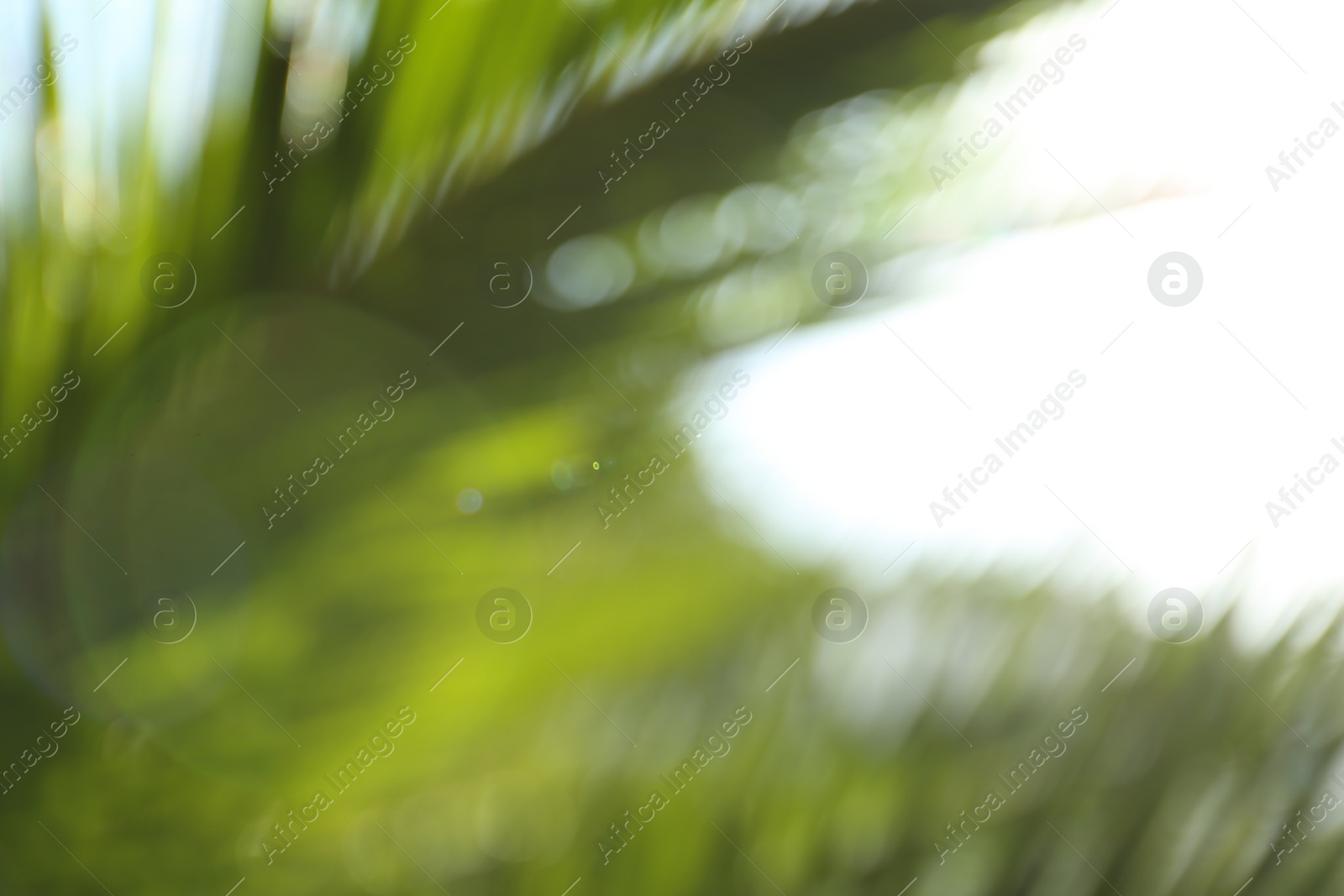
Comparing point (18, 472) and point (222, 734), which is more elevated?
point (18, 472)

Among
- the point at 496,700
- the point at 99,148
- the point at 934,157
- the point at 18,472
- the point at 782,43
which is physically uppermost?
the point at 99,148

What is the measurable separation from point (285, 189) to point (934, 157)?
1.94 feet

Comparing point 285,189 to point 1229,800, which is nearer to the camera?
point 285,189

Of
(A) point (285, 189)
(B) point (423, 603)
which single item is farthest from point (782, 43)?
(B) point (423, 603)

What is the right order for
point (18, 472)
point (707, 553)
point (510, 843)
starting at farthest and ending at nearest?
point (707, 553) → point (510, 843) → point (18, 472)

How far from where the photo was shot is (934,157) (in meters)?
0.85

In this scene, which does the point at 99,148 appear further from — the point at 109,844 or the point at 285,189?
the point at 109,844

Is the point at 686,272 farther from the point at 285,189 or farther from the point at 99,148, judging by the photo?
the point at 99,148

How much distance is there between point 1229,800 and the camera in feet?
2.75

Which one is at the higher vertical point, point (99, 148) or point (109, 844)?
point (99, 148)

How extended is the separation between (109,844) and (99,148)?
0.58 m

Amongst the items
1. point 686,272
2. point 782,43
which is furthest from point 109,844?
point 782,43

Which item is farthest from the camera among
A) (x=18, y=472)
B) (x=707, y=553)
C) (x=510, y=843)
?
(x=707, y=553)

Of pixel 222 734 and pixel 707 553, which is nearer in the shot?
pixel 222 734
